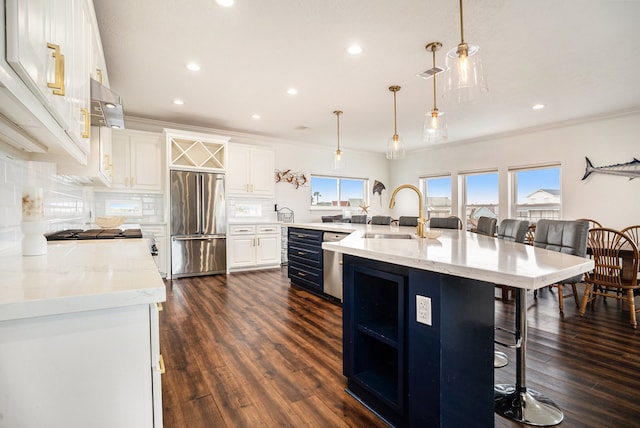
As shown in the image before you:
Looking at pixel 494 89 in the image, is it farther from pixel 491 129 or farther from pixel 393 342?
pixel 393 342

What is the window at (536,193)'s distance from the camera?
5.47m

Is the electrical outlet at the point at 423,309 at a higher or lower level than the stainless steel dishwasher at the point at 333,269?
higher

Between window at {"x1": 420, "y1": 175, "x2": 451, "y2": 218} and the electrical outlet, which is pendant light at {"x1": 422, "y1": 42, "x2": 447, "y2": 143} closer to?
the electrical outlet

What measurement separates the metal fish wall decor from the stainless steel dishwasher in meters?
4.24

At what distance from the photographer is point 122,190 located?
4.83 m

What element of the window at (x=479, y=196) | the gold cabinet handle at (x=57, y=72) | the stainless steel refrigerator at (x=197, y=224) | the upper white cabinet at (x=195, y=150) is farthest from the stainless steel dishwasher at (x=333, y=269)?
the window at (x=479, y=196)

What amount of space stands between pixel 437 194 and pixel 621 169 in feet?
10.6

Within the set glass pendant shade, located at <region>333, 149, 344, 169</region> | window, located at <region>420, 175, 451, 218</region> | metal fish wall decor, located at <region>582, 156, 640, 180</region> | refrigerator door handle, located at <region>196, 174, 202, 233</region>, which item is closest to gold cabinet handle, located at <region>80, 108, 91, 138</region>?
glass pendant shade, located at <region>333, 149, 344, 169</region>

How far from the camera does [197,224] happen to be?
5.07m

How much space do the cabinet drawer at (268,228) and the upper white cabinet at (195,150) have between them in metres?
1.19

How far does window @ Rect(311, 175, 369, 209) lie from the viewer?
23.6 feet

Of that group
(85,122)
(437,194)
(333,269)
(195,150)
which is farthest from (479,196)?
(85,122)

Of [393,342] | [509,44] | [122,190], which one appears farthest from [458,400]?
[122,190]

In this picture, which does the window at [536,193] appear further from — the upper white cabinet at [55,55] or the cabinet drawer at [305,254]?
the upper white cabinet at [55,55]
